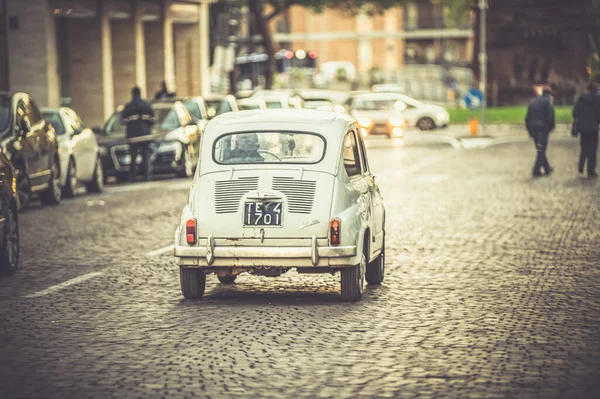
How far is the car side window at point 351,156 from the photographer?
1246 cm

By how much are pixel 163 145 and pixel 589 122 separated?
8445 millimetres

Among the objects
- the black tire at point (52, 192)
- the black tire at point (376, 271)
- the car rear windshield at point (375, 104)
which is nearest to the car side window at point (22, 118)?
the black tire at point (52, 192)

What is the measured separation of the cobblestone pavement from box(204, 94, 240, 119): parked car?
13571 mm

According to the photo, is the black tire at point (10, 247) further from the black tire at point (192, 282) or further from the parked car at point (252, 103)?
the parked car at point (252, 103)

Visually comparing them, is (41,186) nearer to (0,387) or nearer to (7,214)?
(7,214)

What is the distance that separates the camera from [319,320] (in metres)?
11.0

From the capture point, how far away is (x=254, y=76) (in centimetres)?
7506

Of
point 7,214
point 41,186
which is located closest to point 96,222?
point 41,186

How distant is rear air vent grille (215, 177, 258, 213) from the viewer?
1187 centimetres

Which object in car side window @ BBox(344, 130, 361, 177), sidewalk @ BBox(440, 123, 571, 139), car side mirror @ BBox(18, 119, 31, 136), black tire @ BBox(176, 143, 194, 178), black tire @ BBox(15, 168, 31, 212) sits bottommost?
sidewalk @ BBox(440, 123, 571, 139)

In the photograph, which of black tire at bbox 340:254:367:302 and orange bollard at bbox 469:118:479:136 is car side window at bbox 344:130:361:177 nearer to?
black tire at bbox 340:254:367:302

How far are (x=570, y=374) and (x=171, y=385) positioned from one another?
237 centimetres

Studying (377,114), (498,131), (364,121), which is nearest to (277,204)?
(364,121)

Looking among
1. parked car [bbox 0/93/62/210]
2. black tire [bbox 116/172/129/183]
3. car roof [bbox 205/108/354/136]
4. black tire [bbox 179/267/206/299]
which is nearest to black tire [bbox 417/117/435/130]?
black tire [bbox 116/172/129/183]
